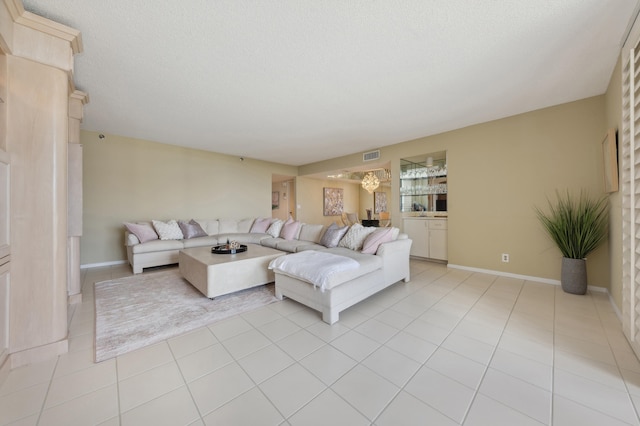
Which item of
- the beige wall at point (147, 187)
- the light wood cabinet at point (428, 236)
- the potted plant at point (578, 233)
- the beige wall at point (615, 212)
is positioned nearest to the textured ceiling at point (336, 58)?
the beige wall at point (615, 212)

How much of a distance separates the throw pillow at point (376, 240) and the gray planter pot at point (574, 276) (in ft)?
6.94

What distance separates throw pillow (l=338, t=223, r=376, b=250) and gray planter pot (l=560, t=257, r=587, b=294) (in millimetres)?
2350

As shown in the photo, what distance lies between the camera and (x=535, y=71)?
2359mm

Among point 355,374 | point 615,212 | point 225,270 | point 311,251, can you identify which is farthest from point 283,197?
point 615,212

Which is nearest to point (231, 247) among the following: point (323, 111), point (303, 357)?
point (303, 357)

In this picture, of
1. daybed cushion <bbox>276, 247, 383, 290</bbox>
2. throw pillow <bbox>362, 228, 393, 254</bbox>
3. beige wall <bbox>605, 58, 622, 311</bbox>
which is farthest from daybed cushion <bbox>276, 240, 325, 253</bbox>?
beige wall <bbox>605, 58, 622, 311</bbox>

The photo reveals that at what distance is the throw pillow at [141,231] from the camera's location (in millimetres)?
4062

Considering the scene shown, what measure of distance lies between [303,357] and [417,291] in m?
1.88

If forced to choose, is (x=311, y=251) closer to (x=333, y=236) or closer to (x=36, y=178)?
(x=333, y=236)

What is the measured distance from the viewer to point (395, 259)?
3021 mm

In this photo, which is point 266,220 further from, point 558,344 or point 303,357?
point 558,344

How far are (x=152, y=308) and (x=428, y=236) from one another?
175 inches

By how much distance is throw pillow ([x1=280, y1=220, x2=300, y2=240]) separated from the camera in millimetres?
4660

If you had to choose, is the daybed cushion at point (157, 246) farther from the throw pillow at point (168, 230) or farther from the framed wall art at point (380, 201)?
the framed wall art at point (380, 201)
